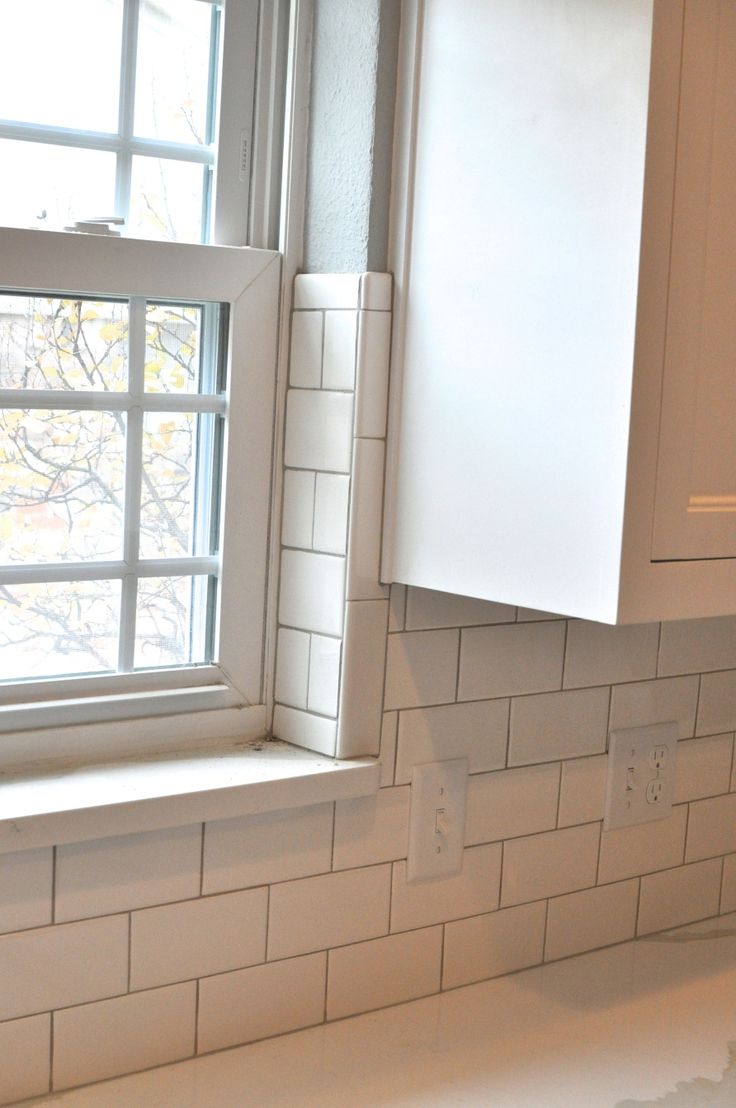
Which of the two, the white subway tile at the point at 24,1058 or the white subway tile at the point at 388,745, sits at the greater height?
the white subway tile at the point at 388,745

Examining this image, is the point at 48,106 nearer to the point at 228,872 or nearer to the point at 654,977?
the point at 228,872

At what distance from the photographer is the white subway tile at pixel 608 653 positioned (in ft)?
5.11

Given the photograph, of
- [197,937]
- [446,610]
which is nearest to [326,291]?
[446,610]

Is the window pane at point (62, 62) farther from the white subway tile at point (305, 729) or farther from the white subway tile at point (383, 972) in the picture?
the white subway tile at point (383, 972)

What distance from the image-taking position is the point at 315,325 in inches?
54.1

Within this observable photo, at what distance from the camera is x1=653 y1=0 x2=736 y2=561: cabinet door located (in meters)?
1.10

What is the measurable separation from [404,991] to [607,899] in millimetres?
343

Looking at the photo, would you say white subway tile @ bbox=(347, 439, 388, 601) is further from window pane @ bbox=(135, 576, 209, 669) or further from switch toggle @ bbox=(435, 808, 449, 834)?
switch toggle @ bbox=(435, 808, 449, 834)

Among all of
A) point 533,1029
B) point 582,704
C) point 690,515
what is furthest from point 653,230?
point 533,1029

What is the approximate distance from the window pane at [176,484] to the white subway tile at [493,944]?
57cm

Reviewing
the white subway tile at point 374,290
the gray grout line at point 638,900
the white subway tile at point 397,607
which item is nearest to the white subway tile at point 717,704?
the gray grout line at point 638,900

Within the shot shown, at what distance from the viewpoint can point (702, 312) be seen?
1.13 meters

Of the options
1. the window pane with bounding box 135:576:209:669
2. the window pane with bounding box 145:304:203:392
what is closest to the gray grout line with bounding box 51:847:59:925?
the window pane with bounding box 135:576:209:669

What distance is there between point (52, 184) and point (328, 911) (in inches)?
33.3
